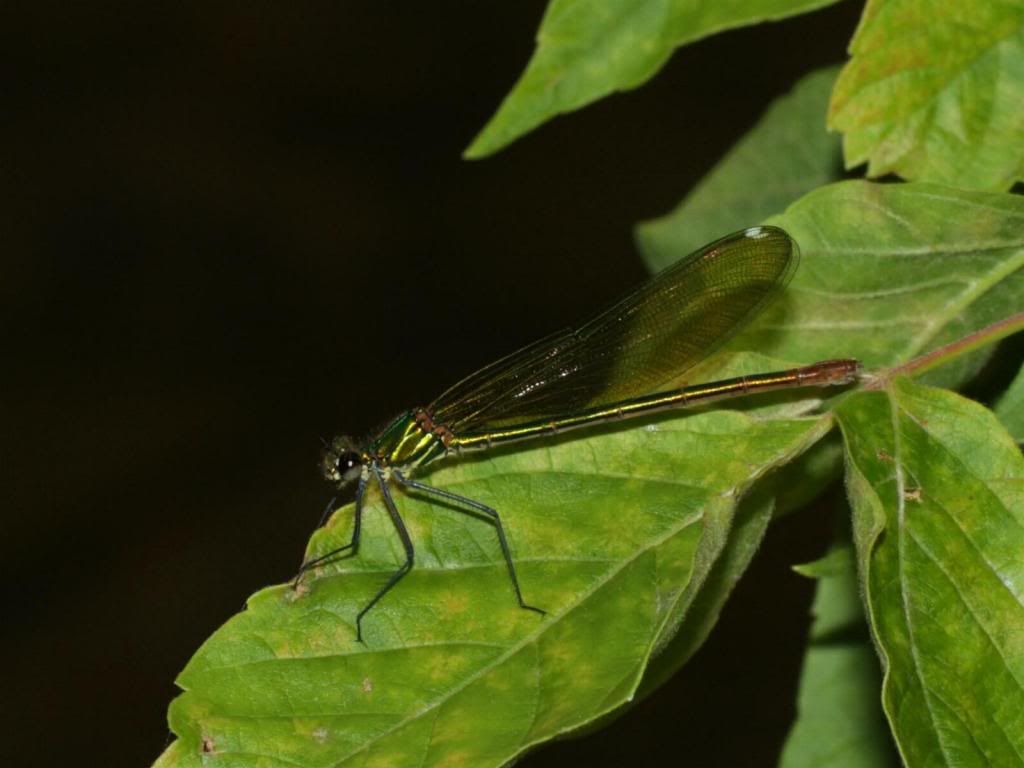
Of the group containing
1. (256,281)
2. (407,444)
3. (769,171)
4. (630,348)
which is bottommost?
(630,348)

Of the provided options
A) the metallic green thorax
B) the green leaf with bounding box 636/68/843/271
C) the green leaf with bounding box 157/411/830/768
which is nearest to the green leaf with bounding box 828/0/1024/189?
the green leaf with bounding box 157/411/830/768

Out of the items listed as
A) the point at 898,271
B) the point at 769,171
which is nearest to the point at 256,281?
the point at 769,171

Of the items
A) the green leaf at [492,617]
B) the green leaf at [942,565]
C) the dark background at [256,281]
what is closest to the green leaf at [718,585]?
the green leaf at [492,617]

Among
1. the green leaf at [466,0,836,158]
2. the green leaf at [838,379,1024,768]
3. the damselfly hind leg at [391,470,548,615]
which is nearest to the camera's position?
the green leaf at [838,379,1024,768]

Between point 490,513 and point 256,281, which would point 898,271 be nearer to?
point 490,513

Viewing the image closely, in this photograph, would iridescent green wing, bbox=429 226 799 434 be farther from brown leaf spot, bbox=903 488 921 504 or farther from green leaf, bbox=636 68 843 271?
brown leaf spot, bbox=903 488 921 504

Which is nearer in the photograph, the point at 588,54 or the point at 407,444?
the point at 588,54
